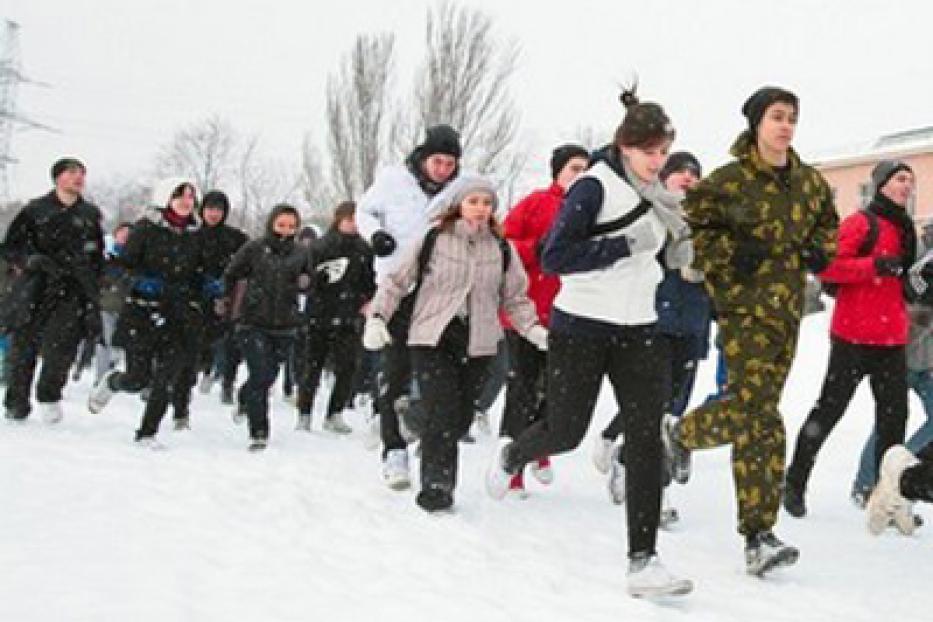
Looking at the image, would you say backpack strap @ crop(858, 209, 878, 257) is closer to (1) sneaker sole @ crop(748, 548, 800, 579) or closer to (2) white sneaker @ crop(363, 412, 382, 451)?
(1) sneaker sole @ crop(748, 548, 800, 579)

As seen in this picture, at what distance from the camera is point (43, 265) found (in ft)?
25.5

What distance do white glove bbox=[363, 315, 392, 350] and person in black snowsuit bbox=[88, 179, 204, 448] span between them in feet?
8.30

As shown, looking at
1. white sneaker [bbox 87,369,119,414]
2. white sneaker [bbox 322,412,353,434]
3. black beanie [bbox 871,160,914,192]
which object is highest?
black beanie [bbox 871,160,914,192]

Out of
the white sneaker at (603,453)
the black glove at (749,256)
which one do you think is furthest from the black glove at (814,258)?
the white sneaker at (603,453)

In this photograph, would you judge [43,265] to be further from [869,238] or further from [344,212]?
[869,238]

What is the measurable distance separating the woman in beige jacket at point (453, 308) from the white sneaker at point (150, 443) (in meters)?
2.49

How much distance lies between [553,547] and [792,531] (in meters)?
1.55

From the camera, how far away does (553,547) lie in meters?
4.80

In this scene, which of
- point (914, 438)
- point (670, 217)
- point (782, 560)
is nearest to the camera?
point (782, 560)

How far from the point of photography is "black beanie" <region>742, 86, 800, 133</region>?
15.0ft

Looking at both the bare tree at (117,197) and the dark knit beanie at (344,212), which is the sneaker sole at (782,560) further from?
the bare tree at (117,197)

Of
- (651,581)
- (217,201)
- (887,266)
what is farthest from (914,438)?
(217,201)

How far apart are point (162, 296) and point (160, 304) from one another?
6 cm

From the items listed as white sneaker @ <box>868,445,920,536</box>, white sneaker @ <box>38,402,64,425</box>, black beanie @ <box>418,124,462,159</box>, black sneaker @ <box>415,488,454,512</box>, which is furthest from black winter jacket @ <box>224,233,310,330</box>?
white sneaker @ <box>868,445,920,536</box>
